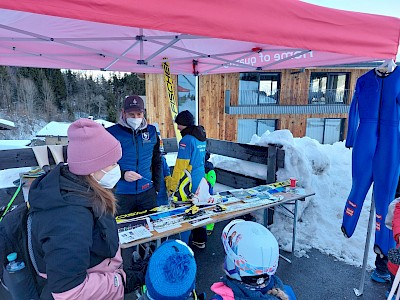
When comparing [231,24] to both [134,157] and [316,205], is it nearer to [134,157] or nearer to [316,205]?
[134,157]

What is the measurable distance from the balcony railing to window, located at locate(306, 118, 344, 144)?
123cm

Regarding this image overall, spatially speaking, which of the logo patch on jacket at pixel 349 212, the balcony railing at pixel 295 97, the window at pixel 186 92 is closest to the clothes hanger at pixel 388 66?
the logo patch on jacket at pixel 349 212

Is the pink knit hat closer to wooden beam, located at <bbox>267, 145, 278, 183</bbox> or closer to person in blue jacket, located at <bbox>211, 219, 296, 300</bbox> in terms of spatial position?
person in blue jacket, located at <bbox>211, 219, 296, 300</bbox>

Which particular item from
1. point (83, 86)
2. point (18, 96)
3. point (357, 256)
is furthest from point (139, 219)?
point (83, 86)

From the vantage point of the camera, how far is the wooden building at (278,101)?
1427 cm

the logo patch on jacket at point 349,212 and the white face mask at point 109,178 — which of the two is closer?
the white face mask at point 109,178

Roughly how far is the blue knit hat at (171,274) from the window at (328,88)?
1668 centimetres

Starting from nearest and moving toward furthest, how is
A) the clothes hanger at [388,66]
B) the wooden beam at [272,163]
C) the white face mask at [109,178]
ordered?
the white face mask at [109,178]
the clothes hanger at [388,66]
the wooden beam at [272,163]

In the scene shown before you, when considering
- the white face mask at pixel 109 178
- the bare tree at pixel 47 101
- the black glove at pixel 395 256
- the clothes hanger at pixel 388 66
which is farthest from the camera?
the bare tree at pixel 47 101

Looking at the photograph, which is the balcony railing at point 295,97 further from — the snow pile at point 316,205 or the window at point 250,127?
the snow pile at point 316,205

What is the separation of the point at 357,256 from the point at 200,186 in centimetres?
222

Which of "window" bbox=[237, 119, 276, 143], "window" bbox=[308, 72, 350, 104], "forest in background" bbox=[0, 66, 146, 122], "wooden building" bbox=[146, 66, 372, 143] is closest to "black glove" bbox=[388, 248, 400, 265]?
"wooden building" bbox=[146, 66, 372, 143]

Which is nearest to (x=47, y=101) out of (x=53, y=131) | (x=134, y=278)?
(x=53, y=131)

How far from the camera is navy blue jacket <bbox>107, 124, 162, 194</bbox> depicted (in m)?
2.53
